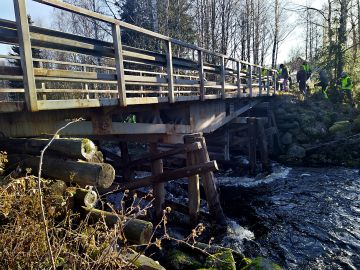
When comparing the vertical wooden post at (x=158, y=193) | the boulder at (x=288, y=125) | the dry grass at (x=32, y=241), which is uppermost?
the dry grass at (x=32, y=241)

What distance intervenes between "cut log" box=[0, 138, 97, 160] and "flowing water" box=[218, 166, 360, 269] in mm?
4108

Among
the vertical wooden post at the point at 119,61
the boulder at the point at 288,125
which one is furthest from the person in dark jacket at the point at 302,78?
the vertical wooden post at the point at 119,61

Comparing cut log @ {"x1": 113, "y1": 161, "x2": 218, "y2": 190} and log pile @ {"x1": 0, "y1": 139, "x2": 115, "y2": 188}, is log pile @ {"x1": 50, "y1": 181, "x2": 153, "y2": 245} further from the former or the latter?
cut log @ {"x1": 113, "y1": 161, "x2": 218, "y2": 190}

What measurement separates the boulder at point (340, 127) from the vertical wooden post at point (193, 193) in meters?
9.31

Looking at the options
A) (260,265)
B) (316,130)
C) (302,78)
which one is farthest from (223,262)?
(302,78)

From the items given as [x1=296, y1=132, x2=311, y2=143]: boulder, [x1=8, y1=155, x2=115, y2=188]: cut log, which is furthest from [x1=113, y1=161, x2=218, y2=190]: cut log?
[x1=296, y1=132, x2=311, y2=143]: boulder

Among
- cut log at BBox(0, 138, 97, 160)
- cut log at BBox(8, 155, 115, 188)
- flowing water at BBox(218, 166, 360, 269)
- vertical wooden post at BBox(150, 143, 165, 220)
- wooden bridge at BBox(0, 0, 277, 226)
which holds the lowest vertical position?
flowing water at BBox(218, 166, 360, 269)

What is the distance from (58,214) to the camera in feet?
9.36

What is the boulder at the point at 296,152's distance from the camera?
13.0m

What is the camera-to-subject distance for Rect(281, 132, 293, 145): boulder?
13.9 metres

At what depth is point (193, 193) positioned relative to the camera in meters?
6.69

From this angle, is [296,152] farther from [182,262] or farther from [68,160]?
[68,160]

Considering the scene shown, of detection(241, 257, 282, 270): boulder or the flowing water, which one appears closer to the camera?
detection(241, 257, 282, 270): boulder

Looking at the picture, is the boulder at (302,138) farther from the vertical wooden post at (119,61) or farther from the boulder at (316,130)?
the vertical wooden post at (119,61)
